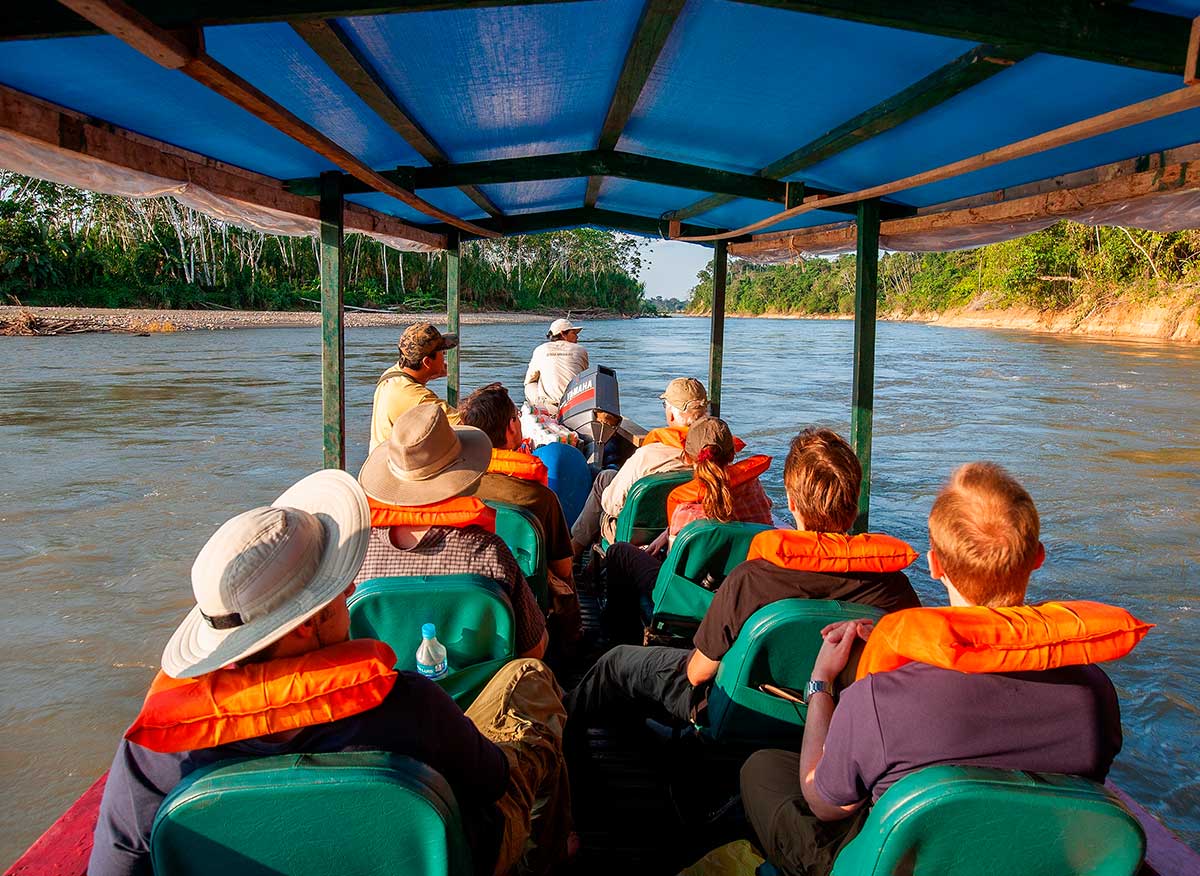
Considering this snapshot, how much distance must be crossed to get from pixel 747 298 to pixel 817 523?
100524 mm

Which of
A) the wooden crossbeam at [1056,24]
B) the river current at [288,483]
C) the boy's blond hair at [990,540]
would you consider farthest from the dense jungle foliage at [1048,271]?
the boy's blond hair at [990,540]

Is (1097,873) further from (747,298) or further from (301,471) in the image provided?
(747,298)

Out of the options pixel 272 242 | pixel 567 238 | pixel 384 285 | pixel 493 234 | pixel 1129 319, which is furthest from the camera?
pixel 567 238

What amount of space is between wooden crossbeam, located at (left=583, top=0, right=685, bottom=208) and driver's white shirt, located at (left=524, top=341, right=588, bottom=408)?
2.38 metres

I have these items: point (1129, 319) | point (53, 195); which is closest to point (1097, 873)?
point (1129, 319)

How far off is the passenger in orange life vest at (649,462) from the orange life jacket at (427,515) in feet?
4.94

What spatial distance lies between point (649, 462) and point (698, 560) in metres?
1.00

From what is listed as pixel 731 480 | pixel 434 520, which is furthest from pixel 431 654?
pixel 731 480

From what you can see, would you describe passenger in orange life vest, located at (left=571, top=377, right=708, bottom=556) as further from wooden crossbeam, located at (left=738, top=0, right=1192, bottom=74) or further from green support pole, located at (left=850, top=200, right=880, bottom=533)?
wooden crossbeam, located at (left=738, top=0, right=1192, bottom=74)

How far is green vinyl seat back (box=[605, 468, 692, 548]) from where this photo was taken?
351cm

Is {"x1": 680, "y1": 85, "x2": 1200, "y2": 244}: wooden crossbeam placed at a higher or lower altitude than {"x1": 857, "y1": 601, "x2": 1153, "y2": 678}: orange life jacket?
higher

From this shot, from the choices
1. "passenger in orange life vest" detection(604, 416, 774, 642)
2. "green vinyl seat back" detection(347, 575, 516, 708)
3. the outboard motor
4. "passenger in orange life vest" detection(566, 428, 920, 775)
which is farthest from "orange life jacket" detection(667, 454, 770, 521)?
the outboard motor

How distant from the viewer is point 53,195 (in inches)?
1393

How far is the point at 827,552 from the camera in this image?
1889 millimetres
